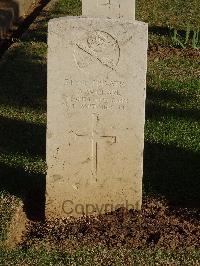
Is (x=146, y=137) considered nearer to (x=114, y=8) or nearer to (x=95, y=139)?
(x=95, y=139)

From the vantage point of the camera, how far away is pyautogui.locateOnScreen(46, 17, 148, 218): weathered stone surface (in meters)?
4.86

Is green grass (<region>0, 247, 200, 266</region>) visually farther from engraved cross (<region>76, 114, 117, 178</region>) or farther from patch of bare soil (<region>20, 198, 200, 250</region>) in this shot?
engraved cross (<region>76, 114, 117, 178</region>)

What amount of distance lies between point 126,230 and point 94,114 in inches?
36.4

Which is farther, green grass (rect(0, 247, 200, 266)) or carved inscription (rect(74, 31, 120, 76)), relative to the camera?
carved inscription (rect(74, 31, 120, 76))

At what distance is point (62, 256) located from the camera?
4664mm

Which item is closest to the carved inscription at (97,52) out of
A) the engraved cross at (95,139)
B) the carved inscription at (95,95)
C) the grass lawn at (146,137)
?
the carved inscription at (95,95)

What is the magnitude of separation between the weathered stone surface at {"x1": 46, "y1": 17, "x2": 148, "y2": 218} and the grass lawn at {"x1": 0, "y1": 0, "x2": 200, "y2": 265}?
18.9 inches

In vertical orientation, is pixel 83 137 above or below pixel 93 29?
below

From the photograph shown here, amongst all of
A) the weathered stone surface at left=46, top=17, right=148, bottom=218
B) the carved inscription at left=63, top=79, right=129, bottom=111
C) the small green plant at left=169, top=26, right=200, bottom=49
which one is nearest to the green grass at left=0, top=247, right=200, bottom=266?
the weathered stone surface at left=46, top=17, right=148, bottom=218

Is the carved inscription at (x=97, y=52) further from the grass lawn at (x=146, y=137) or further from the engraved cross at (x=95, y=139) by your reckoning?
the grass lawn at (x=146, y=137)

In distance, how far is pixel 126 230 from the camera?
198 inches

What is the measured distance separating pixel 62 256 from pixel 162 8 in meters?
9.12

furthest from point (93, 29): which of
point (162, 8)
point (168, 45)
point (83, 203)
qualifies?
point (162, 8)

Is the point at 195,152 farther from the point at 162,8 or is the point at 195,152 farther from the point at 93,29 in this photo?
the point at 162,8
